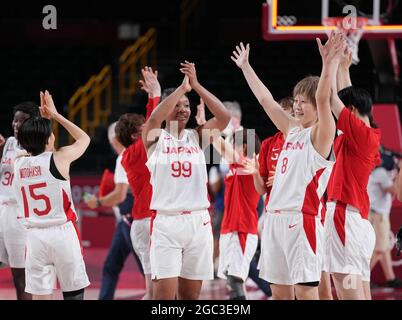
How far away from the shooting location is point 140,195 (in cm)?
733

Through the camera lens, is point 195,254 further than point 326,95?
Yes

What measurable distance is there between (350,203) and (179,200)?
125 centimetres

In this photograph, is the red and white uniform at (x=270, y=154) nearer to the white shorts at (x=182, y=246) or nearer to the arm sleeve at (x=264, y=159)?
the arm sleeve at (x=264, y=159)

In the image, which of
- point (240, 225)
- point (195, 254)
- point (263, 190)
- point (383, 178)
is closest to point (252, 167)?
point (263, 190)

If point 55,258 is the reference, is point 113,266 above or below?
below

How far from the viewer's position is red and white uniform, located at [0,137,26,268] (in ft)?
22.9

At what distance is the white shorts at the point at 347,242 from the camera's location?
5.68m

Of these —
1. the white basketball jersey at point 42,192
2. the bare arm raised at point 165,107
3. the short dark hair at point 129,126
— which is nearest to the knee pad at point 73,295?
the white basketball jersey at point 42,192

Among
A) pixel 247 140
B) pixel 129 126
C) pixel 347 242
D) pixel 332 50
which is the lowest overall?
pixel 347 242

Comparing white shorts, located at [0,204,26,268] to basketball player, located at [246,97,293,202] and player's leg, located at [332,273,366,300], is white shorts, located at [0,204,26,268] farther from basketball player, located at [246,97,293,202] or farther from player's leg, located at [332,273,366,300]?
player's leg, located at [332,273,366,300]

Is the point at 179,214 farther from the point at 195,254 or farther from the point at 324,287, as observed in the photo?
the point at 324,287

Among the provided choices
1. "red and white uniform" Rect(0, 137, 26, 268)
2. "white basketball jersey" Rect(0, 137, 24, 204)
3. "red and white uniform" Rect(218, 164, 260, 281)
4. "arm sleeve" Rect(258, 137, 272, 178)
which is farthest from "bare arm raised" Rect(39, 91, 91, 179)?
"red and white uniform" Rect(218, 164, 260, 281)

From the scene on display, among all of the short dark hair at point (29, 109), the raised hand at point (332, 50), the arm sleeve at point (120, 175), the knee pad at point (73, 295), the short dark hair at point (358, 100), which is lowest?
the knee pad at point (73, 295)
